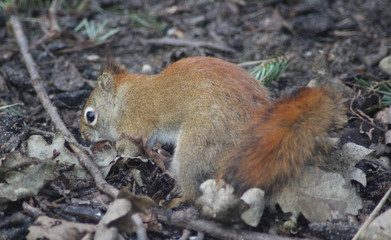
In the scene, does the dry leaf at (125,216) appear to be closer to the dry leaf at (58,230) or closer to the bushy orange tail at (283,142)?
the dry leaf at (58,230)

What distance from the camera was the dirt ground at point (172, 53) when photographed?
10.4 feet

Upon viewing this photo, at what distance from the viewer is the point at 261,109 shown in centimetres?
312

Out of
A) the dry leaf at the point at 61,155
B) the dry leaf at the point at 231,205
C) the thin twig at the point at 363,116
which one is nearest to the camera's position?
the dry leaf at the point at 231,205

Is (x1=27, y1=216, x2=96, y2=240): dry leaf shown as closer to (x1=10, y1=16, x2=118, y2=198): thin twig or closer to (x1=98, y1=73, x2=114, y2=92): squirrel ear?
(x1=10, y1=16, x2=118, y2=198): thin twig

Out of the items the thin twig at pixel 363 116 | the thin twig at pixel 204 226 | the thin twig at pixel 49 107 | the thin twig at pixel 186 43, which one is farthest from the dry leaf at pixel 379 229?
the thin twig at pixel 186 43

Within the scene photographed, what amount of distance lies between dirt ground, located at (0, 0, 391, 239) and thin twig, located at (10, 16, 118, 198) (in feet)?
0.41

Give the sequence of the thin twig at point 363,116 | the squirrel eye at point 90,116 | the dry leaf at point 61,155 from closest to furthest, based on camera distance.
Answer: the dry leaf at point 61,155 → the thin twig at point 363,116 → the squirrel eye at point 90,116

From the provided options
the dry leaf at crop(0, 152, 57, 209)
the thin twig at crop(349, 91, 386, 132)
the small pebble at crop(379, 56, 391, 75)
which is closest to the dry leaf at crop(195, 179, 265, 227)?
the dry leaf at crop(0, 152, 57, 209)

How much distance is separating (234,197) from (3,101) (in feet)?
9.98

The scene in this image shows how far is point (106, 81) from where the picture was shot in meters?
3.97

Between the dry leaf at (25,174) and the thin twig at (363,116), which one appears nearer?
the dry leaf at (25,174)

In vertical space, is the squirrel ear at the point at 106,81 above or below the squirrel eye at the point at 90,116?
above

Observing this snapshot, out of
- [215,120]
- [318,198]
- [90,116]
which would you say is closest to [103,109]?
[90,116]

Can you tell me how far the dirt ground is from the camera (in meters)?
3.17
